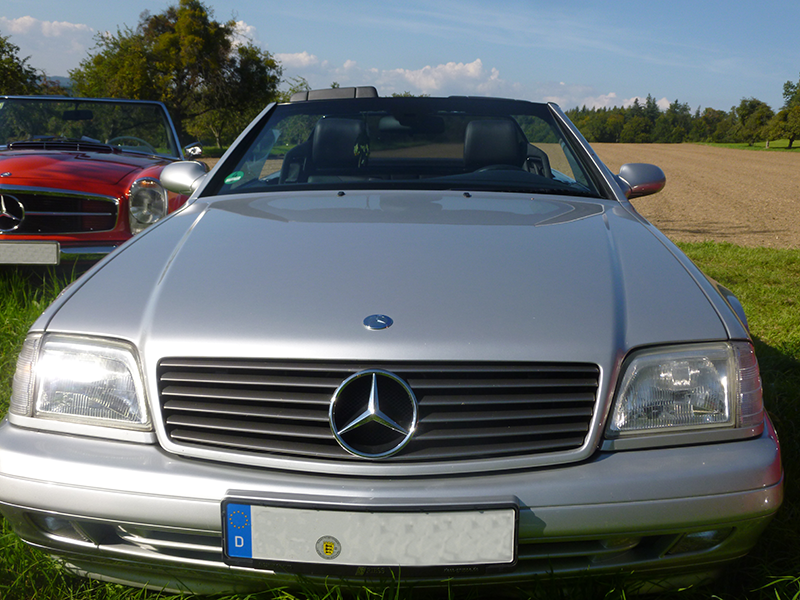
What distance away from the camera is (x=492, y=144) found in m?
2.69

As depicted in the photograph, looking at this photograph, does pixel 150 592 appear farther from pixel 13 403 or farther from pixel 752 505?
pixel 752 505

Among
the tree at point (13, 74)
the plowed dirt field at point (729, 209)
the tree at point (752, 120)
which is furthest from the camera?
the tree at point (752, 120)

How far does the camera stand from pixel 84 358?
1444 millimetres

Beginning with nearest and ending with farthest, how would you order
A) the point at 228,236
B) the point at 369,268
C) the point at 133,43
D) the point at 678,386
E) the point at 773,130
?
1. the point at 678,386
2. the point at 369,268
3. the point at 228,236
4. the point at 133,43
5. the point at 773,130

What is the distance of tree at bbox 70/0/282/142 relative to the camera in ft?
101

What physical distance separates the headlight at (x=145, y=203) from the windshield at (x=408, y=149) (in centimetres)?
170

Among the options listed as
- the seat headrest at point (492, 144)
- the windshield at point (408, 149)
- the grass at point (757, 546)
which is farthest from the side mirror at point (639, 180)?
the grass at point (757, 546)

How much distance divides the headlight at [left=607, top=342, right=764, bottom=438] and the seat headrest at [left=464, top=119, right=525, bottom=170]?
142cm

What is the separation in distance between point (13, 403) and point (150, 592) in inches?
22.8

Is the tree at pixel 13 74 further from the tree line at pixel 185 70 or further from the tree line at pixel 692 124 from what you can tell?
the tree line at pixel 692 124

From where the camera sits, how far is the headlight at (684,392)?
138 centimetres

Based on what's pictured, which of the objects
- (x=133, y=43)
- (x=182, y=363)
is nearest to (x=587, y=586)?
(x=182, y=363)

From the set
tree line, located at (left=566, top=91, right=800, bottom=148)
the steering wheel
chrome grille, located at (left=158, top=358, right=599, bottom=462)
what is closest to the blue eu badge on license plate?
chrome grille, located at (left=158, top=358, right=599, bottom=462)

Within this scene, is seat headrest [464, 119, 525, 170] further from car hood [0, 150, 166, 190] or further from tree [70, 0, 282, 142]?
tree [70, 0, 282, 142]
